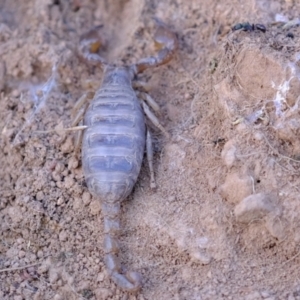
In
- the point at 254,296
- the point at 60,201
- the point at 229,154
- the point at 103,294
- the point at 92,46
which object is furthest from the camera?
the point at 92,46

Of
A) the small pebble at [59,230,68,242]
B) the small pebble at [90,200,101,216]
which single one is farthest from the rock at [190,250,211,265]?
the small pebble at [59,230,68,242]

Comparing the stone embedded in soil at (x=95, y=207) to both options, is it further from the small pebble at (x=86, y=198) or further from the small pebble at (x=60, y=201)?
the small pebble at (x=60, y=201)

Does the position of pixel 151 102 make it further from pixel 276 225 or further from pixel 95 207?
pixel 276 225

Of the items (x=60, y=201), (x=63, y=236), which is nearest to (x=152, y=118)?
(x=60, y=201)

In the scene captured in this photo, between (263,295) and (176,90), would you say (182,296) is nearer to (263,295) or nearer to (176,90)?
(263,295)

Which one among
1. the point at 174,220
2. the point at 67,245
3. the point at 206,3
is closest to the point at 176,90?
the point at 206,3

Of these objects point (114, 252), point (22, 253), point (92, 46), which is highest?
point (92, 46)

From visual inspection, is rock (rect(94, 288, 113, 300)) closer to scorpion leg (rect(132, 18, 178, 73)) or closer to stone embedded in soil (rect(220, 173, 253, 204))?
stone embedded in soil (rect(220, 173, 253, 204))
